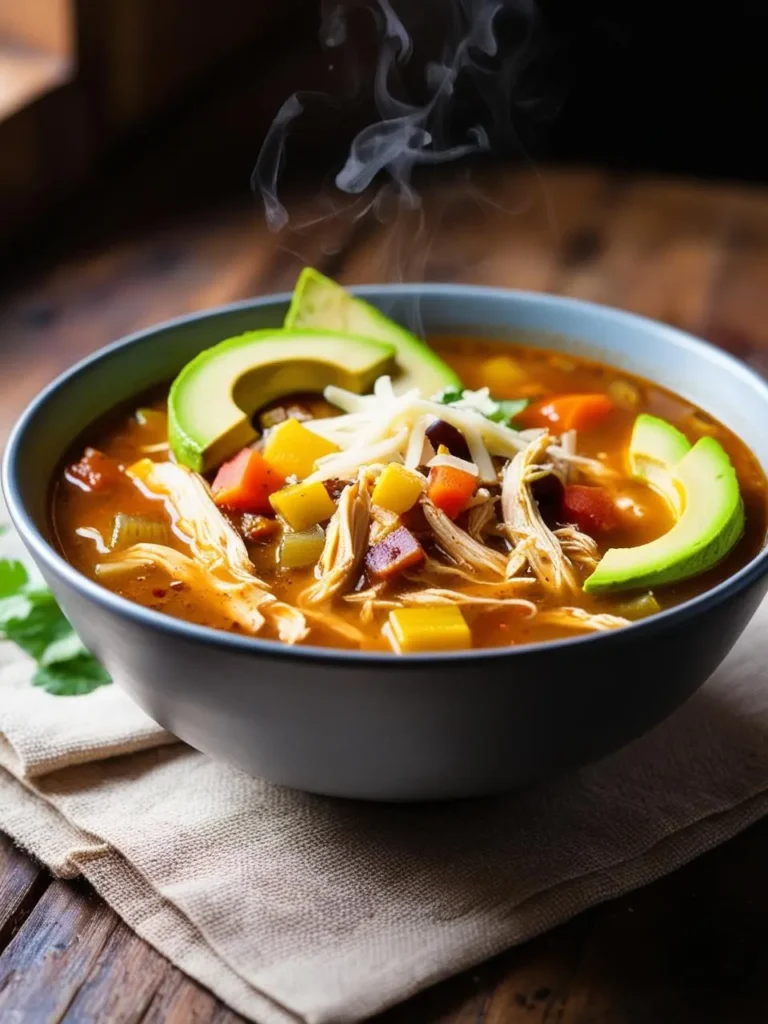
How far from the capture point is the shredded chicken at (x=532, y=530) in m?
1.92

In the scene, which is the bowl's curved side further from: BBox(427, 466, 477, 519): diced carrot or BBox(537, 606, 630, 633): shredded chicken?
A: BBox(427, 466, 477, 519): diced carrot

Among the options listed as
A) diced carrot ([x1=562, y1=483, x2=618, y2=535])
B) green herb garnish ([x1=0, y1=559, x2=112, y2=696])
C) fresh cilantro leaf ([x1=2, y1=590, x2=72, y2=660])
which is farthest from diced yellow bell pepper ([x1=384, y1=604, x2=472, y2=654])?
fresh cilantro leaf ([x1=2, y1=590, x2=72, y2=660])

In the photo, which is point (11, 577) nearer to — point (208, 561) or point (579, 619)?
point (208, 561)

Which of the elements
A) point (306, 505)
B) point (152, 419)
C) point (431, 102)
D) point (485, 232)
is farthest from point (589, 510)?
point (485, 232)

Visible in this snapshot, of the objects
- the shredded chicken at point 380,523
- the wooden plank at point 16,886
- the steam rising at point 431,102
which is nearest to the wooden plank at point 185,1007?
the wooden plank at point 16,886

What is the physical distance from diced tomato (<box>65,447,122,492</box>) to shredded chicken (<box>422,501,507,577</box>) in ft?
1.88

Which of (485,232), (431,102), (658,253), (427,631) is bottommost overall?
(658,253)

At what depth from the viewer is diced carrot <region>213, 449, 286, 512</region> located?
2086mm

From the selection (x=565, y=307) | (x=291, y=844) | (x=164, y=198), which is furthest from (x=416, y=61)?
(x=291, y=844)

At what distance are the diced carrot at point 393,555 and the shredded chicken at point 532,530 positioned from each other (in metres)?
0.15

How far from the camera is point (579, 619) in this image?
6.07 ft

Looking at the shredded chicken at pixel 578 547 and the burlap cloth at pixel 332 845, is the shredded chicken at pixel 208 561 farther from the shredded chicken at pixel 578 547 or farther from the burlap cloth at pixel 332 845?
the shredded chicken at pixel 578 547

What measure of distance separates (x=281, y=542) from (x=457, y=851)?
53 centimetres

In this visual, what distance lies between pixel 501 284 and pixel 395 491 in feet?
5.99
